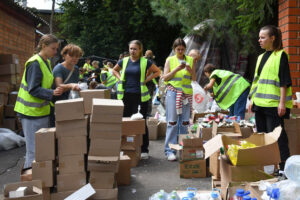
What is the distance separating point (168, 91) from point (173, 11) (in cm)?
421

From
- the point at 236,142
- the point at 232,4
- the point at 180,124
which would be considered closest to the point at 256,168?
the point at 236,142

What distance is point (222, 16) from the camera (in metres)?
7.70

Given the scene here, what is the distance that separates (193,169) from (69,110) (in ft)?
6.32

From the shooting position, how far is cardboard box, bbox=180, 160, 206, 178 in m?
4.55

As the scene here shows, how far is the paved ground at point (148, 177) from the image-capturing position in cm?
406

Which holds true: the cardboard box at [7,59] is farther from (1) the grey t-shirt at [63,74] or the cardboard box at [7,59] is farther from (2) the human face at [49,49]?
(2) the human face at [49,49]

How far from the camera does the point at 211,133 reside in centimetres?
479

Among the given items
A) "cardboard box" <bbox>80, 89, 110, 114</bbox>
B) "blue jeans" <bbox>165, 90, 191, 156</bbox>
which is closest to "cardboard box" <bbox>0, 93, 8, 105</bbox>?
"blue jeans" <bbox>165, 90, 191, 156</bbox>

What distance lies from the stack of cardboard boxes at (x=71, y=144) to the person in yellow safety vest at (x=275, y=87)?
6.61ft

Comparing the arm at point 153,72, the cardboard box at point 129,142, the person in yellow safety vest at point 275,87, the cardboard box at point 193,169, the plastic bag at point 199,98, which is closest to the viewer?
the person in yellow safety vest at point 275,87

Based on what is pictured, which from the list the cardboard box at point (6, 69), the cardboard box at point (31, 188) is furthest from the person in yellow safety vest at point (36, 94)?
the cardboard box at point (6, 69)

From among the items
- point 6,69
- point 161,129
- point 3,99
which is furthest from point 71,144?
point 6,69

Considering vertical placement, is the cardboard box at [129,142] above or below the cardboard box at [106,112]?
below

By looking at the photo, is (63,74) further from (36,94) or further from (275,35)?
(275,35)
